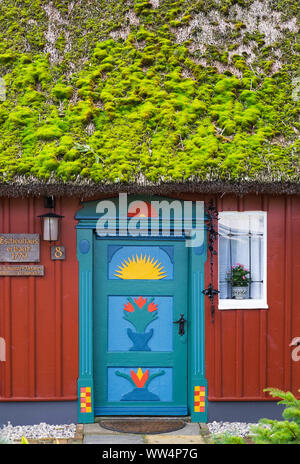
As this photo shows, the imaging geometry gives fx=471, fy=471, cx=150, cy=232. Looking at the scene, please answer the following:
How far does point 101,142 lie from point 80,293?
1646 mm

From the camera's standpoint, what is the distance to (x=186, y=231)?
5316 mm

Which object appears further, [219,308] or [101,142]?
[219,308]

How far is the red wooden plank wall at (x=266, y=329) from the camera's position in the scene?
5.21 metres

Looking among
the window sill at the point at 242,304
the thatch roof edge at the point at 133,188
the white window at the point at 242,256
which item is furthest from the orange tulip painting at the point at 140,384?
the thatch roof edge at the point at 133,188

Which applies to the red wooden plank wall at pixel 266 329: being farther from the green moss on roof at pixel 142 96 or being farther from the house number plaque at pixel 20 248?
the house number plaque at pixel 20 248

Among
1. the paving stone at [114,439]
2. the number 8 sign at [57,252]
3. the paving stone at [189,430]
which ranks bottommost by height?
the paving stone at [189,430]

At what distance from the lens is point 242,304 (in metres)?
5.23

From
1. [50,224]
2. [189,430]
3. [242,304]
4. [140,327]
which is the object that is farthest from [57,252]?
[189,430]

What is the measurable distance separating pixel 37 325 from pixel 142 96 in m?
2.76

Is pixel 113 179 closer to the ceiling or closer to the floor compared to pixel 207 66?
closer to the floor

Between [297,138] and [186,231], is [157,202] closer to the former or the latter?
[186,231]

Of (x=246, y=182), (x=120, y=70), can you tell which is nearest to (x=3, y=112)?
(x=120, y=70)

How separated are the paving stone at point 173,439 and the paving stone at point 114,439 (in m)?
0.10

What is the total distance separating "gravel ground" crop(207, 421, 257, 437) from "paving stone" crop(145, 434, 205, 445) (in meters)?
0.30
